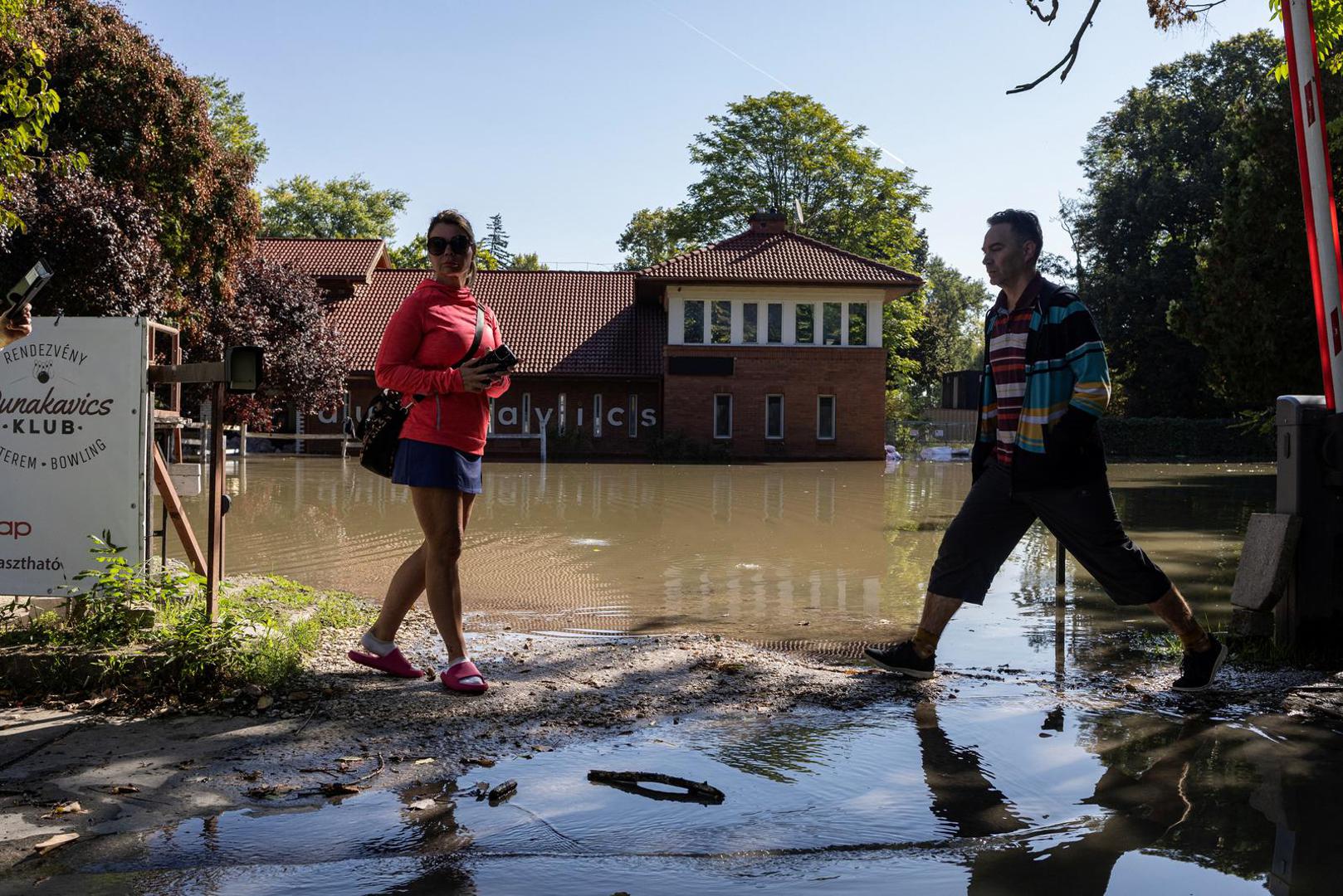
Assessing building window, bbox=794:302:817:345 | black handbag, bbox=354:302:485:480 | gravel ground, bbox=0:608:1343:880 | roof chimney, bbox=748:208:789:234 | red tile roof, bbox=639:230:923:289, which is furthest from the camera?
roof chimney, bbox=748:208:789:234

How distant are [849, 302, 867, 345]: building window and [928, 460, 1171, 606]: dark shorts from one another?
3802 cm

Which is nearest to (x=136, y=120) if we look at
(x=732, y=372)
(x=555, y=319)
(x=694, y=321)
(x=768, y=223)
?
(x=694, y=321)

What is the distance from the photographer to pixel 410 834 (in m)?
3.48

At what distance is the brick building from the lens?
4250 centimetres

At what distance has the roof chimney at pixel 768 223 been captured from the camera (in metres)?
46.2

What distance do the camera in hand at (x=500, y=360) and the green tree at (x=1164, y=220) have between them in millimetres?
47356

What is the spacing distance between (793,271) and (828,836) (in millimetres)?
40057

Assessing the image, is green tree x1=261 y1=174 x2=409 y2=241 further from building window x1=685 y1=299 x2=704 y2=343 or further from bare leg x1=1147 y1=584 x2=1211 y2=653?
bare leg x1=1147 y1=584 x2=1211 y2=653

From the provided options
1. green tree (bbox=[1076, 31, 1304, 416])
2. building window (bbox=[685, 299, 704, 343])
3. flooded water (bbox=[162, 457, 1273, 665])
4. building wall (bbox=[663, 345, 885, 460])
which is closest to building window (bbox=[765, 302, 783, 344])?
building wall (bbox=[663, 345, 885, 460])

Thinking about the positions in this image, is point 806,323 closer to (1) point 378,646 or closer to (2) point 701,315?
(2) point 701,315

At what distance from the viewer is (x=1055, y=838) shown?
353 cm

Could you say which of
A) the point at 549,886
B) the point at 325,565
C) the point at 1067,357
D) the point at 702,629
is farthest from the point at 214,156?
the point at 549,886

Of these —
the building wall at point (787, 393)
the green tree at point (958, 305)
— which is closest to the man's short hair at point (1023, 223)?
the building wall at point (787, 393)

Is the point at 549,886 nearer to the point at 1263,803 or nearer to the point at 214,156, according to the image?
the point at 1263,803
